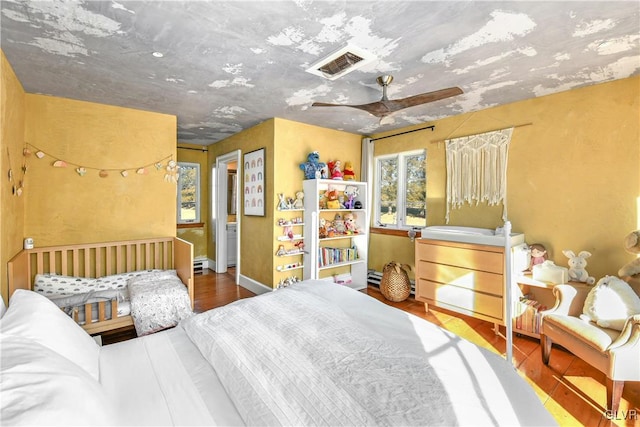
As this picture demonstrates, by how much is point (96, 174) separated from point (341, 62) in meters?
2.91

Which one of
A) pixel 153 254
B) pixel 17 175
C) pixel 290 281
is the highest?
pixel 17 175

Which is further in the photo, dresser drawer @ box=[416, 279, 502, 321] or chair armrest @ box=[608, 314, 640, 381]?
dresser drawer @ box=[416, 279, 502, 321]

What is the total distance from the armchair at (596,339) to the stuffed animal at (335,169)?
9.04 feet

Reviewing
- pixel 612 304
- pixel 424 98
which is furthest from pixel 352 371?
pixel 612 304

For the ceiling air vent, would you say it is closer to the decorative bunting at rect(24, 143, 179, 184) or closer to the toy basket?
the decorative bunting at rect(24, 143, 179, 184)

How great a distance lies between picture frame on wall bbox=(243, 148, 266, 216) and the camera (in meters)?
3.98

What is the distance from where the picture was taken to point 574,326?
83.1 inches

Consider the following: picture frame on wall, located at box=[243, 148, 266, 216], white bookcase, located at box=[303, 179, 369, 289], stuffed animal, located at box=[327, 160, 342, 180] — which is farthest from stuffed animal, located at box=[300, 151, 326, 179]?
picture frame on wall, located at box=[243, 148, 266, 216]

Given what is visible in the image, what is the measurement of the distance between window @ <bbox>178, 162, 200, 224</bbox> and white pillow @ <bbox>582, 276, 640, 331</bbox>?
574 centimetres

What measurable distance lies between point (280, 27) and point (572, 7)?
5.51 ft

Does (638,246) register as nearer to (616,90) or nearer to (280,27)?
(616,90)

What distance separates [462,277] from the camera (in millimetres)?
3141

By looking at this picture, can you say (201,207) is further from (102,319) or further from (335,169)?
(102,319)

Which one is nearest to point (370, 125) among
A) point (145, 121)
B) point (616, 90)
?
point (616, 90)
